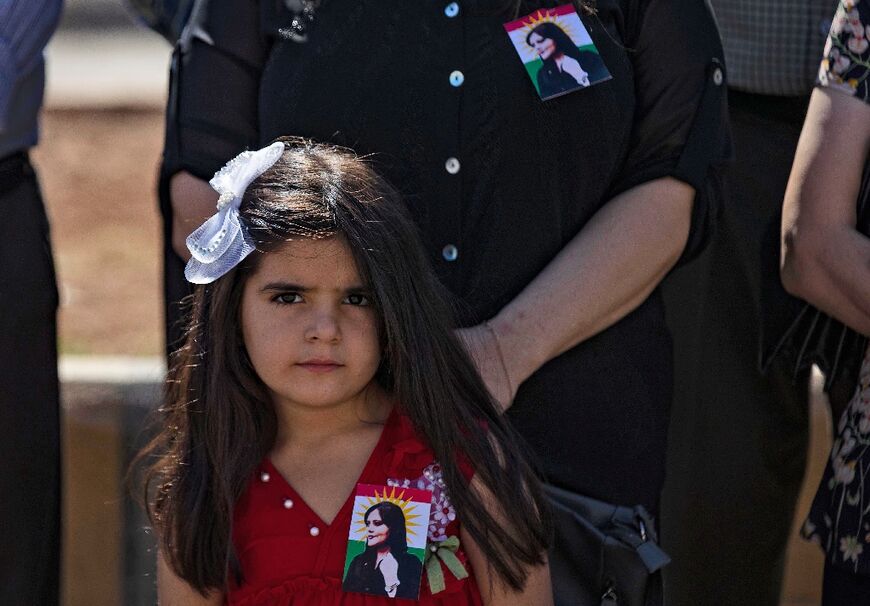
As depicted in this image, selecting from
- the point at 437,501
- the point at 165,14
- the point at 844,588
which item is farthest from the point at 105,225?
the point at 844,588

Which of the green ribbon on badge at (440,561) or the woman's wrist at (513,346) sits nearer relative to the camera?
the green ribbon on badge at (440,561)

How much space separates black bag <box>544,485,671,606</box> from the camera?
2.39m

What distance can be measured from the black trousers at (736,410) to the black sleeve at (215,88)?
1.14 m

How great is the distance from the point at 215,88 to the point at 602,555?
3.35ft

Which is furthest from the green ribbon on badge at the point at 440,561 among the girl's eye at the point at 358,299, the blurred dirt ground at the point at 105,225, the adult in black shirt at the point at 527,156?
the blurred dirt ground at the point at 105,225

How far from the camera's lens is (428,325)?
95.0 inches

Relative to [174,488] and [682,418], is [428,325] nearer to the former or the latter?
[174,488]

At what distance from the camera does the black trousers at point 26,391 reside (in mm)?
2875

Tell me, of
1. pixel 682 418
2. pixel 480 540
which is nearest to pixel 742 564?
pixel 682 418

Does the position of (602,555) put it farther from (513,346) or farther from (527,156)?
(527,156)

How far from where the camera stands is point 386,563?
7.64 feet

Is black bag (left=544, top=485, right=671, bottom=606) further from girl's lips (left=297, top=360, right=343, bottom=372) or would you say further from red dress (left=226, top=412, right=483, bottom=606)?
girl's lips (left=297, top=360, right=343, bottom=372)

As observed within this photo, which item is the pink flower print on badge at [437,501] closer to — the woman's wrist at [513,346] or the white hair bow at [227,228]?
the woman's wrist at [513,346]

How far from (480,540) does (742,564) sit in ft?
4.04
